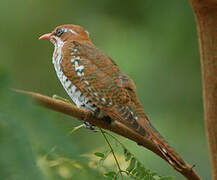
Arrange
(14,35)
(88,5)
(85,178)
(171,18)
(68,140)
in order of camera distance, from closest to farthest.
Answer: (68,140) → (85,178) → (171,18) → (88,5) → (14,35)

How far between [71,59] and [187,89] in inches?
114

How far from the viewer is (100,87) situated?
2.99 m

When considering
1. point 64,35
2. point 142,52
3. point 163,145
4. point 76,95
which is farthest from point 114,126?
point 142,52

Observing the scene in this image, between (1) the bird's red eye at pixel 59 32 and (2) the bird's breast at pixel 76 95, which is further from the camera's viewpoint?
(1) the bird's red eye at pixel 59 32

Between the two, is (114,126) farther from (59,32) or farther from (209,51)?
(59,32)

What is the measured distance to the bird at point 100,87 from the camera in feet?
8.83

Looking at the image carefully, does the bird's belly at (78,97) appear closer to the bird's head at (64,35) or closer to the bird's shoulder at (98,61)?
the bird's shoulder at (98,61)

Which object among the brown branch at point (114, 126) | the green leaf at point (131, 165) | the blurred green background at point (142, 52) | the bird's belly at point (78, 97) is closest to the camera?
the brown branch at point (114, 126)

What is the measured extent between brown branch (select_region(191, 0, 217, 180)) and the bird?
32 cm

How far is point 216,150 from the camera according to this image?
2.12 m

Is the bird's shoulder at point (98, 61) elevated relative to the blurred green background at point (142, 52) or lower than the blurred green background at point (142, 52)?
elevated

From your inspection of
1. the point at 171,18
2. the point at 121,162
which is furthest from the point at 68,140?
the point at 171,18

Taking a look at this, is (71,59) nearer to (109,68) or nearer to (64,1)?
(109,68)

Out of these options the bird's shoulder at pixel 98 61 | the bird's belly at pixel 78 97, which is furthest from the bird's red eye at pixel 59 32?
the bird's belly at pixel 78 97
